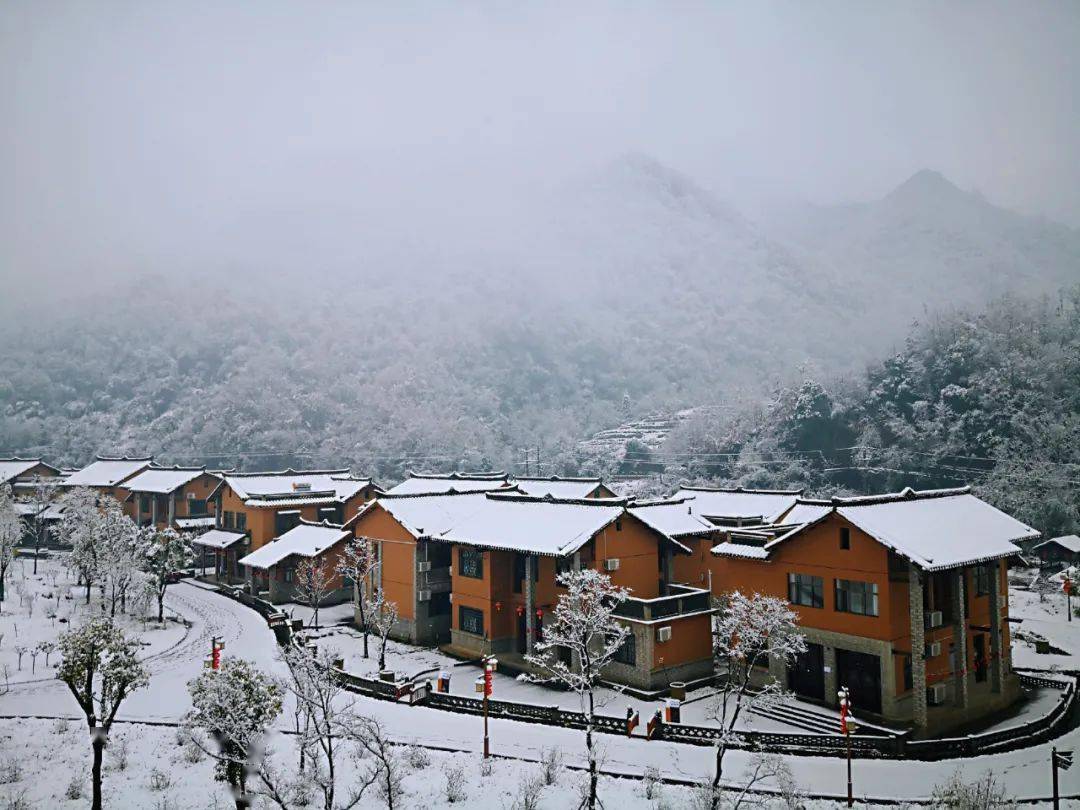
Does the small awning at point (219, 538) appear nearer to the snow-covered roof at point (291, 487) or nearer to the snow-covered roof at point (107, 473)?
the snow-covered roof at point (291, 487)

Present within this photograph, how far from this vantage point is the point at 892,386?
84125mm

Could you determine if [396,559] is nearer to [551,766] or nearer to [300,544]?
[300,544]

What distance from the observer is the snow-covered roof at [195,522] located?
60.9 metres

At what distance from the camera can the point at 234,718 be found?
619 inches

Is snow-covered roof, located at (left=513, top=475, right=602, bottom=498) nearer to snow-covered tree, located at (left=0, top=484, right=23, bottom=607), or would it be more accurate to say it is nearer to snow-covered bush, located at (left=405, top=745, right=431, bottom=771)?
snow-covered bush, located at (left=405, top=745, right=431, bottom=771)

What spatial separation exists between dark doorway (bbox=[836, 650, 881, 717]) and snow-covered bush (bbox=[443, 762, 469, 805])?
1503cm

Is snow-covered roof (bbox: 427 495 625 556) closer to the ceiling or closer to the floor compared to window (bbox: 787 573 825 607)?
closer to the ceiling

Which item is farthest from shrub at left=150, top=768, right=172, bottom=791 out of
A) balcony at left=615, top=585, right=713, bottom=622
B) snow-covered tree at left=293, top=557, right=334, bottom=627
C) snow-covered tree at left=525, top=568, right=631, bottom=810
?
snow-covered tree at left=293, top=557, right=334, bottom=627

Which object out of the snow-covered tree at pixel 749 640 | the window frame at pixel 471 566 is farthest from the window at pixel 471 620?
the snow-covered tree at pixel 749 640

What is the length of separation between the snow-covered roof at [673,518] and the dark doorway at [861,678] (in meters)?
9.64

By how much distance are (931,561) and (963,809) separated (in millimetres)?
9708

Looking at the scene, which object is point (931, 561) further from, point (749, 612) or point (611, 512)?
point (611, 512)

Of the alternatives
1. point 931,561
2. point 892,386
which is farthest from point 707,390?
point 931,561

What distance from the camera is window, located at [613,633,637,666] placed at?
29.6 metres
